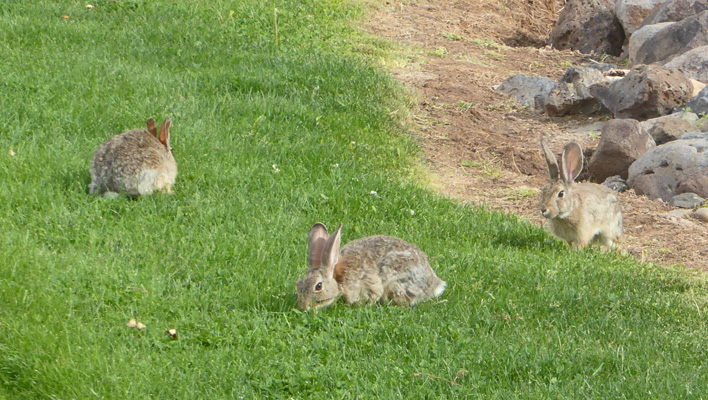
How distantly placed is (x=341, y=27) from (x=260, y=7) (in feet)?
4.97

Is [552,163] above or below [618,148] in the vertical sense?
above

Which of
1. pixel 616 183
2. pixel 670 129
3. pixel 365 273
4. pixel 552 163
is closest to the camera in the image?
pixel 365 273

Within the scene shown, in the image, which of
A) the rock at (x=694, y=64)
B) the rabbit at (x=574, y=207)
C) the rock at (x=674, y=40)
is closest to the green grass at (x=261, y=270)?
the rabbit at (x=574, y=207)

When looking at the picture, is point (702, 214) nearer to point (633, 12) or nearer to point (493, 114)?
point (493, 114)

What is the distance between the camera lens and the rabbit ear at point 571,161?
26.5 ft

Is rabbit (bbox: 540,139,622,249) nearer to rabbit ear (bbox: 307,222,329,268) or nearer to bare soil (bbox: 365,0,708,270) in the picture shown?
bare soil (bbox: 365,0,708,270)

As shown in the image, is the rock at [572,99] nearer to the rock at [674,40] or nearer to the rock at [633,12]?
the rock at [674,40]

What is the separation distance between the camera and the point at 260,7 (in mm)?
14328

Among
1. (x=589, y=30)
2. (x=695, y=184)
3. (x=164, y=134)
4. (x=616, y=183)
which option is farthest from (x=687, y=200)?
(x=589, y=30)

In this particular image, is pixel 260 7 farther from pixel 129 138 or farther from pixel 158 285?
pixel 158 285

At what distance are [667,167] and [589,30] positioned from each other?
7510 mm

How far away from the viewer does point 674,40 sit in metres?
14.7

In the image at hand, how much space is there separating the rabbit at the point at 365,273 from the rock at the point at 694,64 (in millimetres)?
9267

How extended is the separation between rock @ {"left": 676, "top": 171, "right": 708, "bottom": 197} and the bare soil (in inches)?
20.7
